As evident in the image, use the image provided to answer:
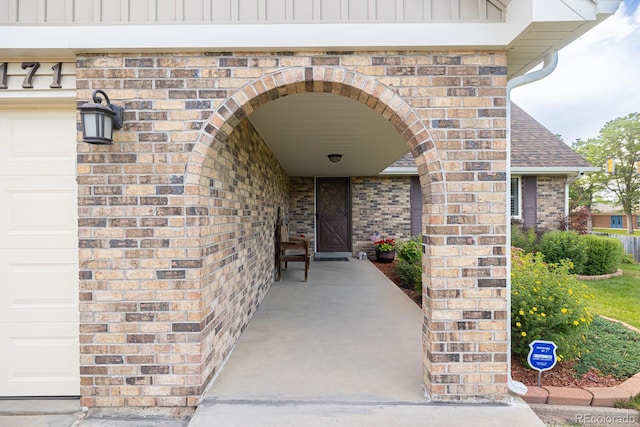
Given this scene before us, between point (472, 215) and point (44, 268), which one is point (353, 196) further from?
point (44, 268)

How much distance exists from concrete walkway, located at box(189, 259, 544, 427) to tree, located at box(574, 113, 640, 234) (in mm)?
21263

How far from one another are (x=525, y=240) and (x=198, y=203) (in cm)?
835

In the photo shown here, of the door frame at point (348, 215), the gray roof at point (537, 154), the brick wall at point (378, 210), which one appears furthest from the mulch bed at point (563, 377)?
the door frame at point (348, 215)

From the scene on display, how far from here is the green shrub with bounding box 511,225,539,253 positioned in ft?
25.2

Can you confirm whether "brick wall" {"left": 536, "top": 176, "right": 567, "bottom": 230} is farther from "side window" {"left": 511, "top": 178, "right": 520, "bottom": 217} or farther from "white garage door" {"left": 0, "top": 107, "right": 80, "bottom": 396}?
"white garage door" {"left": 0, "top": 107, "right": 80, "bottom": 396}

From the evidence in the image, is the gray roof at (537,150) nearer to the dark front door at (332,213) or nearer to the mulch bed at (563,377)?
the dark front door at (332,213)

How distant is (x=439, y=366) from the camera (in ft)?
7.06

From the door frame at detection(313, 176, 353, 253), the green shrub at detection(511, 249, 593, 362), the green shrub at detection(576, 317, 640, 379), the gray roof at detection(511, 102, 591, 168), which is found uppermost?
the gray roof at detection(511, 102, 591, 168)

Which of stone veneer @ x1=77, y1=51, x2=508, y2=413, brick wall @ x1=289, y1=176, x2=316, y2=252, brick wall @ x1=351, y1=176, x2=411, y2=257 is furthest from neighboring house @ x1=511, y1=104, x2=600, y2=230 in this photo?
stone veneer @ x1=77, y1=51, x2=508, y2=413

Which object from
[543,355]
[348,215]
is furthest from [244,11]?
[348,215]

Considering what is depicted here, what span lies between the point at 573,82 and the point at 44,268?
30.5 meters

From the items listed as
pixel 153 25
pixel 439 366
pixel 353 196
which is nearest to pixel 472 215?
pixel 439 366

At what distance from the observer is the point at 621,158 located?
1792 centimetres

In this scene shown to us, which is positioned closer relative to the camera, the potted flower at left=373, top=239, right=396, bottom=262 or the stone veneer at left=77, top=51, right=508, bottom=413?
the stone veneer at left=77, top=51, right=508, bottom=413
